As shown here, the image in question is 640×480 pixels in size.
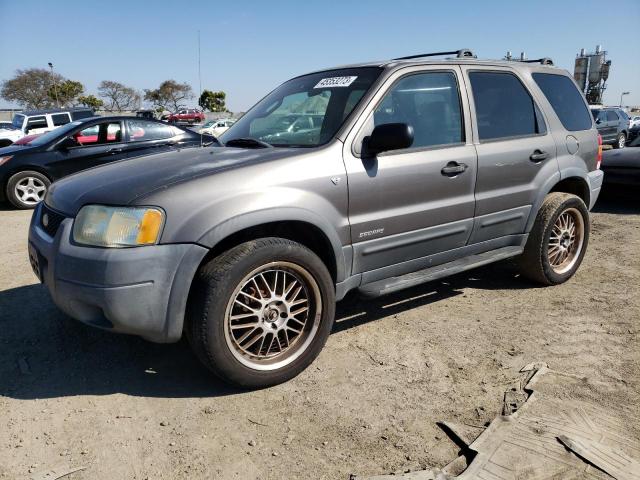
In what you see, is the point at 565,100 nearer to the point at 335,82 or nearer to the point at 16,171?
the point at 335,82

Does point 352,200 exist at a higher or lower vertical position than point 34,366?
higher

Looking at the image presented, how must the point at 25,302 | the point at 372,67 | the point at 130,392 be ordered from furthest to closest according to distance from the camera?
the point at 25,302
the point at 372,67
the point at 130,392

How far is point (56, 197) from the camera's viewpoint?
3.07 meters

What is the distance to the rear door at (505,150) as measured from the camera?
149 inches

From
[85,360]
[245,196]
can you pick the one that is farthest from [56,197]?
[245,196]

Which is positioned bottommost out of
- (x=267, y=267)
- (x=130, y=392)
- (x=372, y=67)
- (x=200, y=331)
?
(x=130, y=392)

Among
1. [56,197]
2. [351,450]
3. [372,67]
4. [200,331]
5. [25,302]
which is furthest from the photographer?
[25,302]

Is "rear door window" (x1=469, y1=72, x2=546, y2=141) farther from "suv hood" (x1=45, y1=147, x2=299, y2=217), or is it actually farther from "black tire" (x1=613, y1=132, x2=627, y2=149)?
"black tire" (x1=613, y1=132, x2=627, y2=149)

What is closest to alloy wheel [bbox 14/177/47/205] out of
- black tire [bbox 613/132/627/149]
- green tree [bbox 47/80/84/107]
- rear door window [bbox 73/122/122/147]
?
rear door window [bbox 73/122/122/147]

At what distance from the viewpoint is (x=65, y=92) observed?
55906 mm

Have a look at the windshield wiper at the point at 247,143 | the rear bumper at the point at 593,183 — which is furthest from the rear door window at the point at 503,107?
the windshield wiper at the point at 247,143

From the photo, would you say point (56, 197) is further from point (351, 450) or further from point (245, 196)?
point (351, 450)

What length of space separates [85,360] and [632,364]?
132 inches

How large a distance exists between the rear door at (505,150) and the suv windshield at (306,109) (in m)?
0.96
